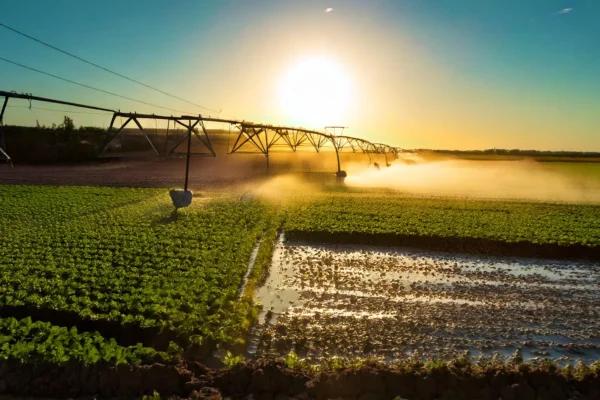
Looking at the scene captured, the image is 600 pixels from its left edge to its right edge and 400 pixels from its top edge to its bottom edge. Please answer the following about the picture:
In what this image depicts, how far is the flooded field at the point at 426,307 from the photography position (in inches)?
416

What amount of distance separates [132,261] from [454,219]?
1750cm

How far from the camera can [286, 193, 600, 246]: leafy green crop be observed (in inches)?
871

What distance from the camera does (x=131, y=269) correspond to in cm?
1550

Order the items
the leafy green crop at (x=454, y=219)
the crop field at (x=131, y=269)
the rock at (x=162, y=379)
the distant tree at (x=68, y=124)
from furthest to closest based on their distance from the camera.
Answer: the distant tree at (x=68, y=124), the leafy green crop at (x=454, y=219), the crop field at (x=131, y=269), the rock at (x=162, y=379)

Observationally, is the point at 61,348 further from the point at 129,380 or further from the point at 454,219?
the point at 454,219

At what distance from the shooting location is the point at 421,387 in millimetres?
8414

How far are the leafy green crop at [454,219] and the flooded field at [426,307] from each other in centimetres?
298

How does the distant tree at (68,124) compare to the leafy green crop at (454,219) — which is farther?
the distant tree at (68,124)

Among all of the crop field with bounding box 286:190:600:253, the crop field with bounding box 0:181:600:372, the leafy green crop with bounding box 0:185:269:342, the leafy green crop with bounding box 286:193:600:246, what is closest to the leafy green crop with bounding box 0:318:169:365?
the crop field with bounding box 0:181:600:372

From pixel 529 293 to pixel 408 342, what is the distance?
6.13 meters

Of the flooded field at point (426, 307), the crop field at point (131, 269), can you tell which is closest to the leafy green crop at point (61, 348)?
the crop field at point (131, 269)

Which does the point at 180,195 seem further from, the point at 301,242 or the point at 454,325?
the point at 454,325

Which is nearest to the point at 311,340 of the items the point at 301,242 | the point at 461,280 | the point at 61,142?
the point at 461,280

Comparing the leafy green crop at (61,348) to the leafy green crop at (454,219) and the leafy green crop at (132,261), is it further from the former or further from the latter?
the leafy green crop at (454,219)
